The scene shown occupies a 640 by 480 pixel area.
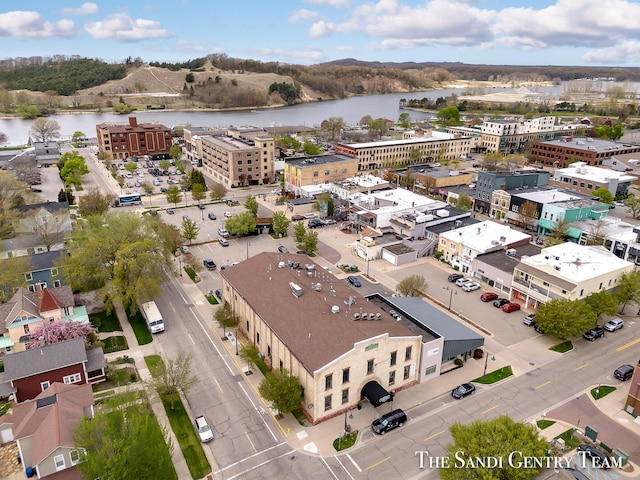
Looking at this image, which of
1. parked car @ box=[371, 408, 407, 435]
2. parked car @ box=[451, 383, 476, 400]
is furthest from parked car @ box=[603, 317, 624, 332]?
parked car @ box=[371, 408, 407, 435]

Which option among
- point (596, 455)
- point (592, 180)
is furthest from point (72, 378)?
point (592, 180)

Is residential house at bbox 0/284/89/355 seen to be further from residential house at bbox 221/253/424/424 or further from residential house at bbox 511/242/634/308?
residential house at bbox 511/242/634/308

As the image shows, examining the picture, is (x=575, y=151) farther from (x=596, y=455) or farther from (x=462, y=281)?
(x=596, y=455)

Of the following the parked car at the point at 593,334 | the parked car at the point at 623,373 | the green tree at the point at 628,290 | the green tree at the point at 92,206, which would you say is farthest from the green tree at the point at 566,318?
the green tree at the point at 92,206

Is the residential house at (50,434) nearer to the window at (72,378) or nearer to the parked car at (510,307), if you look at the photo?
the window at (72,378)

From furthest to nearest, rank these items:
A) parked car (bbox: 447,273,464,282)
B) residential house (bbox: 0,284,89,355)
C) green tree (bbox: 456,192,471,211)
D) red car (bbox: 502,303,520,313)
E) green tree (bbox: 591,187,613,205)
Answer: green tree (bbox: 591,187,613,205) < green tree (bbox: 456,192,471,211) < parked car (bbox: 447,273,464,282) < red car (bbox: 502,303,520,313) < residential house (bbox: 0,284,89,355)

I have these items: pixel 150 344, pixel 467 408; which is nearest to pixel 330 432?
pixel 467 408
